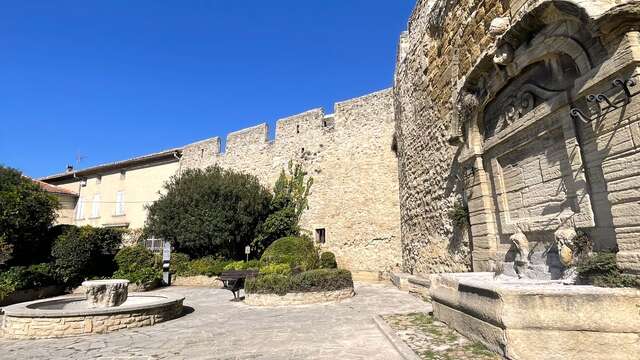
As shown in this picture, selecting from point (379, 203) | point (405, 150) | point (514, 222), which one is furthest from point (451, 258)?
point (379, 203)

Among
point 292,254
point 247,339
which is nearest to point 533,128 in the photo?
point 247,339

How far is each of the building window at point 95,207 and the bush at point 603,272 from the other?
29763 mm

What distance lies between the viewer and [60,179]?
98.6 ft

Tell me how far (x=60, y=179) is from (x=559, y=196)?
117 feet

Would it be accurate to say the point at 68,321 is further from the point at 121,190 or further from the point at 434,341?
the point at 121,190

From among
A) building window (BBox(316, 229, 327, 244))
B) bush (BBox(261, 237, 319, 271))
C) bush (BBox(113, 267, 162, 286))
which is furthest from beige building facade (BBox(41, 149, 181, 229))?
bush (BBox(261, 237, 319, 271))

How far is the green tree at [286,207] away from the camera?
18625 mm

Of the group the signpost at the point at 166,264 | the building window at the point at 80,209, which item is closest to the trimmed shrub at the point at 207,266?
the signpost at the point at 166,264

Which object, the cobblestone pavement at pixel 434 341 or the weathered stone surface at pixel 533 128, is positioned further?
the cobblestone pavement at pixel 434 341

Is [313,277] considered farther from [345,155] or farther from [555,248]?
[345,155]

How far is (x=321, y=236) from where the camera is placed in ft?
60.6

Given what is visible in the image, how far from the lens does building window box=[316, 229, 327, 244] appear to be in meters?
18.2

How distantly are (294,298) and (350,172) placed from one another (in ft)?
31.3

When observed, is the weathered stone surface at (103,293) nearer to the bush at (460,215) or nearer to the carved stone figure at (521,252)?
the bush at (460,215)
